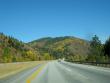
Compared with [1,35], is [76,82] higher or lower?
lower

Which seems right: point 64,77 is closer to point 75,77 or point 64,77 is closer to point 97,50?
point 75,77

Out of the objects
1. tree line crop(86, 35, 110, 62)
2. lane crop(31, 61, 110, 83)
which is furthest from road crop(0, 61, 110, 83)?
tree line crop(86, 35, 110, 62)

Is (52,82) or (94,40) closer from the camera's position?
(52,82)

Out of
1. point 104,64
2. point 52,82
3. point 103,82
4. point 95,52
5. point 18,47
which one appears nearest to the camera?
point 103,82

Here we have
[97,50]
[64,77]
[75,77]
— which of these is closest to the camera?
[75,77]

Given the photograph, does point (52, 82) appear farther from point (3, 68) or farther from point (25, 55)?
point (25, 55)

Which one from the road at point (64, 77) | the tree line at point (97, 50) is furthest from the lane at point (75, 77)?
the tree line at point (97, 50)

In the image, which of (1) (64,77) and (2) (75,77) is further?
(1) (64,77)

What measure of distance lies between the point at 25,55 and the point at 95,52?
174 ft

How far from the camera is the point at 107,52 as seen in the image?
393 feet

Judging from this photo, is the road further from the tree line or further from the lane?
the tree line

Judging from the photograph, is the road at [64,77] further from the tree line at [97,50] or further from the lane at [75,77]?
the tree line at [97,50]

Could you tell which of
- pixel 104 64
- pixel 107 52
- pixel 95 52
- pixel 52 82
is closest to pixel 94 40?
pixel 95 52

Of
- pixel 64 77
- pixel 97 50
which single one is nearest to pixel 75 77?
pixel 64 77
